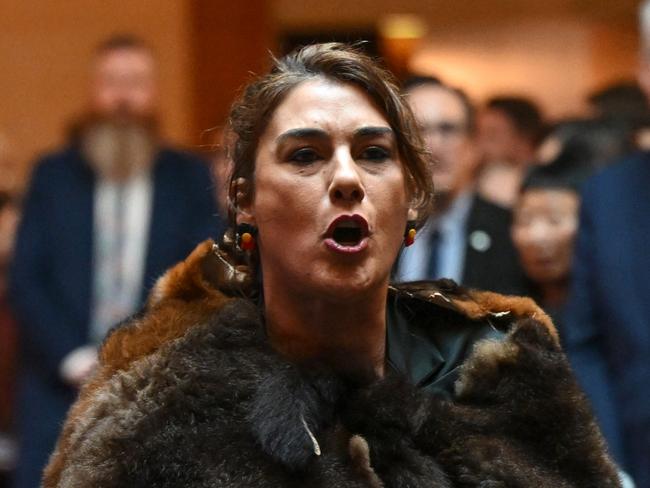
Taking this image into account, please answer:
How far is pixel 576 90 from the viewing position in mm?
12461

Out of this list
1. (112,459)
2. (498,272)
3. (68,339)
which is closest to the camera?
(112,459)

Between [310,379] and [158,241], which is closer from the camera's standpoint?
[310,379]

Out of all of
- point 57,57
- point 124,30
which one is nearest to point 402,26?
point 124,30

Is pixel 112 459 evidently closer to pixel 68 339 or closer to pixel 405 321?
pixel 405 321

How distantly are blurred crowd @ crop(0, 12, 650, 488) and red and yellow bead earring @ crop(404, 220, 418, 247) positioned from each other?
1.63 metres

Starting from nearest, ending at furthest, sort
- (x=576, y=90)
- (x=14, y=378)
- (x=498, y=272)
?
(x=498, y=272)
(x=14, y=378)
(x=576, y=90)

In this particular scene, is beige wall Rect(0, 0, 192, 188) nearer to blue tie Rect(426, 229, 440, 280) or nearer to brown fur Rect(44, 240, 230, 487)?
blue tie Rect(426, 229, 440, 280)

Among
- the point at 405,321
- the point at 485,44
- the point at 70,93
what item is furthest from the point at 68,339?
the point at 485,44

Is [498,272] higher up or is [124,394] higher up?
[124,394]

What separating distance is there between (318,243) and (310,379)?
10.0 inches

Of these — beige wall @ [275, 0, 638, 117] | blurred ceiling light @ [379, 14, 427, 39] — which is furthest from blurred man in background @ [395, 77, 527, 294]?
blurred ceiling light @ [379, 14, 427, 39]

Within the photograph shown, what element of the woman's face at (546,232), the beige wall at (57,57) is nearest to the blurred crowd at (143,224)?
the woman's face at (546,232)

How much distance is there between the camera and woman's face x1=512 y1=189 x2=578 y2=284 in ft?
18.3

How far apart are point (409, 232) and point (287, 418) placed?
44 centimetres
